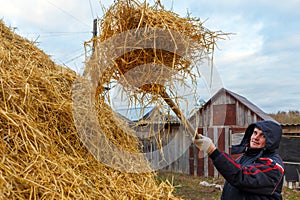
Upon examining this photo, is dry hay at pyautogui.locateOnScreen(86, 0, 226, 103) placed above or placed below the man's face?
above

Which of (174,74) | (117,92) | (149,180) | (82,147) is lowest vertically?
(149,180)

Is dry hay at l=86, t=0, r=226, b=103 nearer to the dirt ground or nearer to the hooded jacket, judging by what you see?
the hooded jacket

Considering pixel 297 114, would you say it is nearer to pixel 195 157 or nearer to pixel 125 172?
pixel 195 157

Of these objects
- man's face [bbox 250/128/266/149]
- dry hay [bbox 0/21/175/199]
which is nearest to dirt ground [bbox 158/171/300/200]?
man's face [bbox 250/128/266/149]

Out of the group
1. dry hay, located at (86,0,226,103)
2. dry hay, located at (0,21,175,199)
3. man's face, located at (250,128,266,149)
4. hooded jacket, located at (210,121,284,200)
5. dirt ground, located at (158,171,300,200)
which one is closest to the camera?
dry hay, located at (0,21,175,199)

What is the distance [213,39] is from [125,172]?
1.05m

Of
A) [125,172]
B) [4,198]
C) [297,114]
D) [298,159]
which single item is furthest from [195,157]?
[4,198]

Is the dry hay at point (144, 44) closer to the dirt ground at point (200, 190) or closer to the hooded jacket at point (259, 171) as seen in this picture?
the hooded jacket at point (259, 171)

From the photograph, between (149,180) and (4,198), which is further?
(149,180)

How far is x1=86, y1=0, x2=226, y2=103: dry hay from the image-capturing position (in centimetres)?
168

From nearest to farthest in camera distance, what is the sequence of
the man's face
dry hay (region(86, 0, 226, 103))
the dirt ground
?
dry hay (region(86, 0, 226, 103)), the man's face, the dirt ground

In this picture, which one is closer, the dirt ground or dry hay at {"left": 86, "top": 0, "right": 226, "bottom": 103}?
dry hay at {"left": 86, "top": 0, "right": 226, "bottom": 103}

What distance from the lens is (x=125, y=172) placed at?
1815mm

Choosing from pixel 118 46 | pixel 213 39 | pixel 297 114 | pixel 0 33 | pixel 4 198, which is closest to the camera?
pixel 4 198
